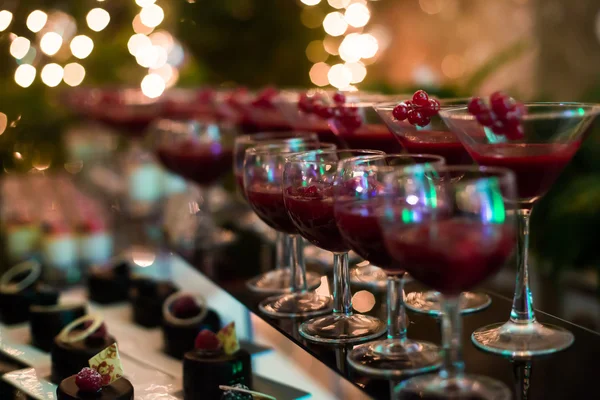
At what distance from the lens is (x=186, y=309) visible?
79.4 inches

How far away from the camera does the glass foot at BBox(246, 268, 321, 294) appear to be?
194 cm

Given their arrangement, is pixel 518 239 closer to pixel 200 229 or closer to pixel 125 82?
pixel 200 229

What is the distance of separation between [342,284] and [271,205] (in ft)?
0.87

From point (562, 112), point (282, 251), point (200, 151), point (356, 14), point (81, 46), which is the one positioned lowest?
point (282, 251)

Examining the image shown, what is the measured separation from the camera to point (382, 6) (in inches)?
250

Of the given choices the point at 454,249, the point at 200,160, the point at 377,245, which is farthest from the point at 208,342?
the point at 200,160

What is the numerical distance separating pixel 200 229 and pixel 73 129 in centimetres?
301

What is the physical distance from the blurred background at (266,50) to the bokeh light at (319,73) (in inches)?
0.4

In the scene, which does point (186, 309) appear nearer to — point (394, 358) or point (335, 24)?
point (394, 358)

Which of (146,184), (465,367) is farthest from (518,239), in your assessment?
(146,184)

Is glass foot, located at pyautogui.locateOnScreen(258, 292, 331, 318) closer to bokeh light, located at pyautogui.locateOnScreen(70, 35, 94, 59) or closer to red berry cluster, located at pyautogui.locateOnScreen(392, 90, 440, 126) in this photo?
red berry cluster, located at pyautogui.locateOnScreen(392, 90, 440, 126)

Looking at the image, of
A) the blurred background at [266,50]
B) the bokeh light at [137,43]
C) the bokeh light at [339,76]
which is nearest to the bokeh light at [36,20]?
the blurred background at [266,50]

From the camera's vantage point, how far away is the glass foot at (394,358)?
131cm

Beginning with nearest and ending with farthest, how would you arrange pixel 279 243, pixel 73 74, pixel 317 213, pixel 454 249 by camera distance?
1. pixel 454 249
2. pixel 317 213
3. pixel 279 243
4. pixel 73 74
